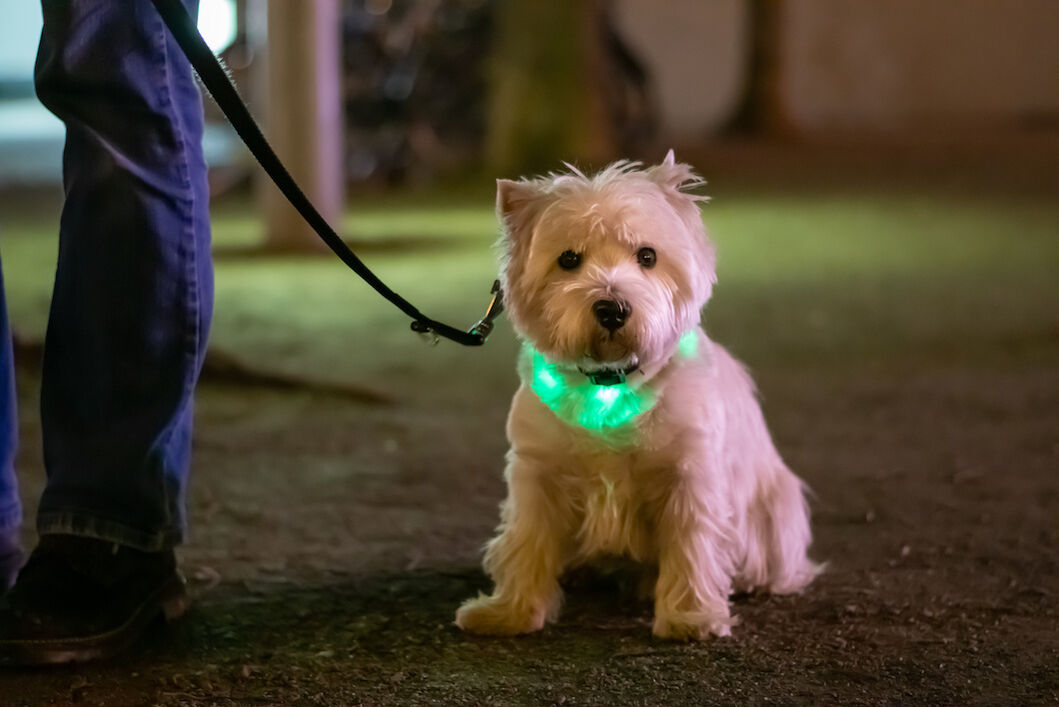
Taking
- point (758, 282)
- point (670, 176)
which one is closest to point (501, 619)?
point (670, 176)

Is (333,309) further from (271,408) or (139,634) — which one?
(139,634)

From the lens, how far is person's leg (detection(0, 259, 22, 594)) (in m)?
3.00

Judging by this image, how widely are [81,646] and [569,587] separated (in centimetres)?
108

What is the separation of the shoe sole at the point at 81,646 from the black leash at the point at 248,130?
30.6 inches

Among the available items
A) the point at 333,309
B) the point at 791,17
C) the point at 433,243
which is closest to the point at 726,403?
the point at 333,309

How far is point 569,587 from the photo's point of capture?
3.20 m

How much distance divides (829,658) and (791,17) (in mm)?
18305

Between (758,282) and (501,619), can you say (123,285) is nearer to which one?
(501,619)

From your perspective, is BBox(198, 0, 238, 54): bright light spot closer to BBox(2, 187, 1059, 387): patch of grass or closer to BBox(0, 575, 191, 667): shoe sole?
BBox(2, 187, 1059, 387): patch of grass

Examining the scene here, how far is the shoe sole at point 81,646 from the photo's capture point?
263 cm

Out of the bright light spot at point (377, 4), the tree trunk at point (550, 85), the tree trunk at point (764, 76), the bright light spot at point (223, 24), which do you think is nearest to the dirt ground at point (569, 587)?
the tree trunk at point (550, 85)

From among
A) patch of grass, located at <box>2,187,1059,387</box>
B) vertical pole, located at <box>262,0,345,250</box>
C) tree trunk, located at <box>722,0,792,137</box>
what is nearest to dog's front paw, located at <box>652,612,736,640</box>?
patch of grass, located at <box>2,187,1059,387</box>

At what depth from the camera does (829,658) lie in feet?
8.78

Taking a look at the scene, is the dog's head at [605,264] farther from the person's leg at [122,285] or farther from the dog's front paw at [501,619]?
the person's leg at [122,285]
